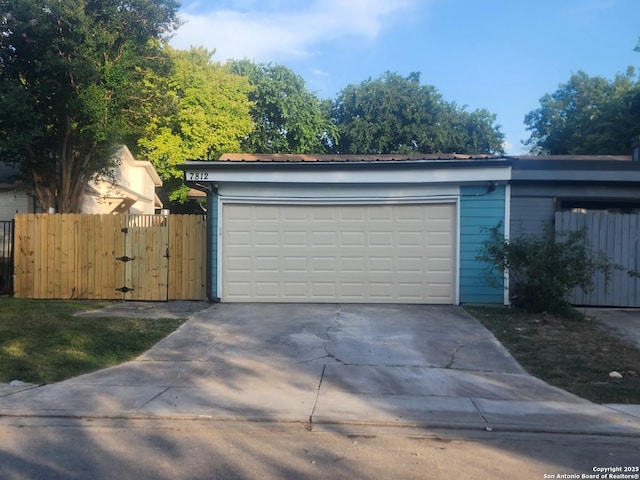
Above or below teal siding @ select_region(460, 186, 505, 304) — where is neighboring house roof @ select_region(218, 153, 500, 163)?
above

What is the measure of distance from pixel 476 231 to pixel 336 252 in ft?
10.0

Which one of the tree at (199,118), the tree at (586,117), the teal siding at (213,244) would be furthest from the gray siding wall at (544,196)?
the tree at (199,118)

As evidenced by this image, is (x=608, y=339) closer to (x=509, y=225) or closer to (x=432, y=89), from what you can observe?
(x=509, y=225)

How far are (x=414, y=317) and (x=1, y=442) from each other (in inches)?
297

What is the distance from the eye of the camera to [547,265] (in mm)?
10766

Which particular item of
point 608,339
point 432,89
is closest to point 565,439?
point 608,339

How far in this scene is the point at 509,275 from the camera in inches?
479

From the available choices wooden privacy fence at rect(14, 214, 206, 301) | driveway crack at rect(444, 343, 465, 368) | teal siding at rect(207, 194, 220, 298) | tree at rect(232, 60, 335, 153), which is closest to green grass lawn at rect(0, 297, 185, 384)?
wooden privacy fence at rect(14, 214, 206, 301)

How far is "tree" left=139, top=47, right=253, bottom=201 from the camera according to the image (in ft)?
102

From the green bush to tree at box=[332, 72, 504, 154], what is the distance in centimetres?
2374

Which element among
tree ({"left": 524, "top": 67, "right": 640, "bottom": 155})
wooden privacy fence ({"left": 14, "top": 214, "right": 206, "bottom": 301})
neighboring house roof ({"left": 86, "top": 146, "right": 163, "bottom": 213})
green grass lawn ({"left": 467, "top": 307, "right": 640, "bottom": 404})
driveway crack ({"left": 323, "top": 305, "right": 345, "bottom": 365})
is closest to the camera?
green grass lawn ({"left": 467, "top": 307, "right": 640, "bottom": 404})

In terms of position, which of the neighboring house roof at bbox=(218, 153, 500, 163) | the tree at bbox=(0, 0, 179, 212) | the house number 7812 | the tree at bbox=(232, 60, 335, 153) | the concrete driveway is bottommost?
the concrete driveway

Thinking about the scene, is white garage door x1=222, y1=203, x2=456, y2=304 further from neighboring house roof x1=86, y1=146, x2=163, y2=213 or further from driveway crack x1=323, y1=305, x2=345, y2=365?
neighboring house roof x1=86, y1=146, x2=163, y2=213

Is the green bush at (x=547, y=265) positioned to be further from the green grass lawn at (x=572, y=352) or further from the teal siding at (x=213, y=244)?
the teal siding at (x=213, y=244)
